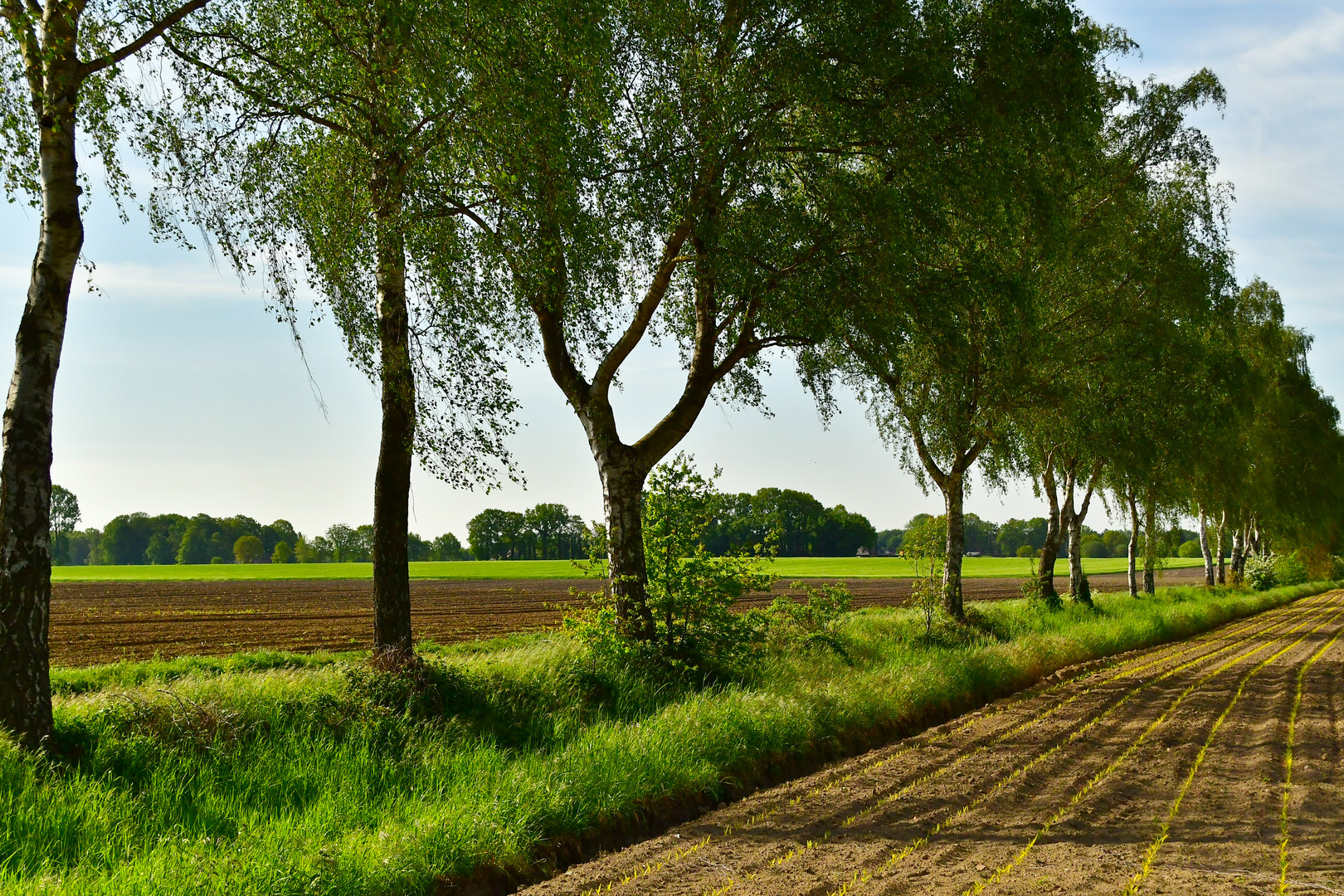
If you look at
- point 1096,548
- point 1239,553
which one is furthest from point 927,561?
point 1096,548

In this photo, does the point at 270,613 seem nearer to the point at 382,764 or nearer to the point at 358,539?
the point at 382,764

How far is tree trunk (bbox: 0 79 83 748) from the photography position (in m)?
7.37

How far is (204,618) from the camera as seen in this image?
32.7m

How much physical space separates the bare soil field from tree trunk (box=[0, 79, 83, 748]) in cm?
527

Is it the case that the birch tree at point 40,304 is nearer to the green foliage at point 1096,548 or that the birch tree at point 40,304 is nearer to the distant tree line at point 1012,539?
the distant tree line at point 1012,539

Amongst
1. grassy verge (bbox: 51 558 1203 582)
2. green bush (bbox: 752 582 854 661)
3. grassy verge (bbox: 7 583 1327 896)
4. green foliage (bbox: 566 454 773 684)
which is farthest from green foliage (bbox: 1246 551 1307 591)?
green foliage (bbox: 566 454 773 684)

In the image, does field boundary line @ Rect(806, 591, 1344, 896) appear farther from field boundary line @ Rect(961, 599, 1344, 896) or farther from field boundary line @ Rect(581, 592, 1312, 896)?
field boundary line @ Rect(581, 592, 1312, 896)

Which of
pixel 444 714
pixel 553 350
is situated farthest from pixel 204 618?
pixel 444 714

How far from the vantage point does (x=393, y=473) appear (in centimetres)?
1101

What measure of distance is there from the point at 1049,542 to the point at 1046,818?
2160 cm

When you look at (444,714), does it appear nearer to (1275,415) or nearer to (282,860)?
(282,860)

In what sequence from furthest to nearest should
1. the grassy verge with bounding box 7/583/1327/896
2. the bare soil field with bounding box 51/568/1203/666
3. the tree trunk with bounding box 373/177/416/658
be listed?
1. the bare soil field with bounding box 51/568/1203/666
2. the tree trunk with bounding box 373/177/416/658
3. the grassy verge with bounding box 7/583/1327/896

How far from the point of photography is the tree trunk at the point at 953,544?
21156mm

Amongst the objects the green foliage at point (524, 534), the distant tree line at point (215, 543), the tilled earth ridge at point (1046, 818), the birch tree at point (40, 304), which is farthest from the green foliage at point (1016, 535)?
the birch tree at point (40, 304)
